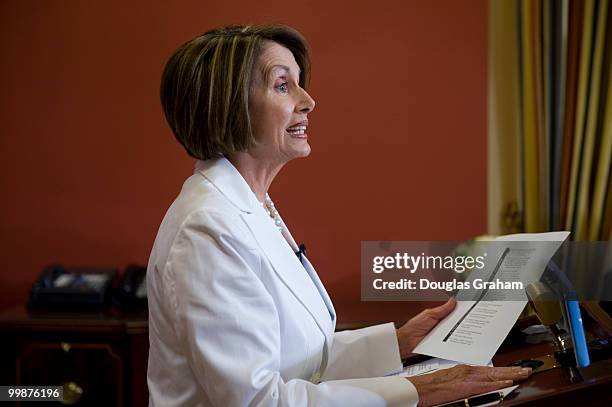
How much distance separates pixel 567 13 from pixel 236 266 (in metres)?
2.10

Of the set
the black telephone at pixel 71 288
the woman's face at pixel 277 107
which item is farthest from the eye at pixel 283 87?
the black telephone at pixel 71 288

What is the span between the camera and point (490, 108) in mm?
2967

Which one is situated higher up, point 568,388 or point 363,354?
point 568,388

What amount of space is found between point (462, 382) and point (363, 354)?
49cm

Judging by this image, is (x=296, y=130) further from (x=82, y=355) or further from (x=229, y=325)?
(x=82, y=355)

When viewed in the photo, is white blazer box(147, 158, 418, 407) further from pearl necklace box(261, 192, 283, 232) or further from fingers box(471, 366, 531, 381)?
pearl necklace box(261, 192, 283, 232)


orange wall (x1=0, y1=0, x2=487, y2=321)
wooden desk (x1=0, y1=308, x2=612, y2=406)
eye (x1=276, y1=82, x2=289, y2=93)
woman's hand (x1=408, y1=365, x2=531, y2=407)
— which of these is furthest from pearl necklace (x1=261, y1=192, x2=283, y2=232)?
orange wall (x1=0, y1=0, x2=487, y2=321)

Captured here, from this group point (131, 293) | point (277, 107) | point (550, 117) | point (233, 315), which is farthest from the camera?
point (550, 117)

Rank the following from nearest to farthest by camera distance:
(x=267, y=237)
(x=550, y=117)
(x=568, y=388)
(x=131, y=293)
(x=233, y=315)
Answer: (x=568, y=388) < (x=233, y=315) < (x=267, y=237) < (x=131, y=293) < (x=550, y=117)

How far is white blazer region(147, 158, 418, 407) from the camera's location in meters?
1.18

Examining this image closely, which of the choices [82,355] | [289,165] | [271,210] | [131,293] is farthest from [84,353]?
[271,210]

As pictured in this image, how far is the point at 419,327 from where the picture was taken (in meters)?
1.67

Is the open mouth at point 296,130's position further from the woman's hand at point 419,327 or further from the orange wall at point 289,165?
the orange wall at point 289,165

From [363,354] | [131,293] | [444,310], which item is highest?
[444,310]
